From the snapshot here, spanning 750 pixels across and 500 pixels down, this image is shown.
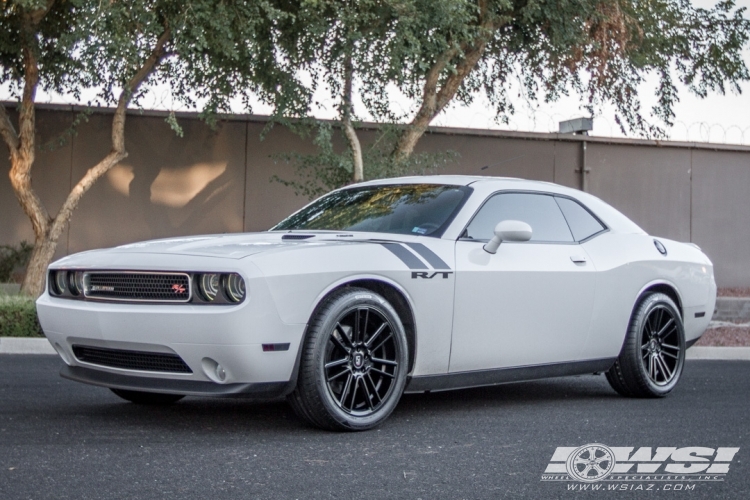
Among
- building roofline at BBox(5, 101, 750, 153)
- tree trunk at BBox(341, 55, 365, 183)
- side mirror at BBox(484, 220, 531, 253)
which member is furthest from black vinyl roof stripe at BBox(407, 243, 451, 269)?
building roofline at BBox(5, 101, 750, 153)

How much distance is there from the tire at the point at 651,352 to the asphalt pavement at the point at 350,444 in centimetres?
13

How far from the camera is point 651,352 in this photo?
23.2 ft

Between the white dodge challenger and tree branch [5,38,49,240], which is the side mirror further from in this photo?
tree branch [5,38,49,240]

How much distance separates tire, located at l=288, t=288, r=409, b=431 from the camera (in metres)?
5.02

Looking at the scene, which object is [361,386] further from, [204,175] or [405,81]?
[204,175]

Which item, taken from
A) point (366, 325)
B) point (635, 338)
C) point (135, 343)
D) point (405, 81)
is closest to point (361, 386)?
point (366, 325)

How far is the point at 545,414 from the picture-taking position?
20.3 ft

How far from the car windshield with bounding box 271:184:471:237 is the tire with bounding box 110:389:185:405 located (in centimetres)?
132

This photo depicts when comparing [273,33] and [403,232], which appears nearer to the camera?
[403,232]

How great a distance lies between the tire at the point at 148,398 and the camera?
614 centimetres

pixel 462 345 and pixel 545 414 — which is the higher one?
pixel 462 345

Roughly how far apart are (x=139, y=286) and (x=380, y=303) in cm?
123

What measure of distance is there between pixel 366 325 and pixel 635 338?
7.96 feet

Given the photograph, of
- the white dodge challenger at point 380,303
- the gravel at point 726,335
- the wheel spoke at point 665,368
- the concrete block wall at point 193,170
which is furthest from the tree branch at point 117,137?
the wheel spoke at point 665,368
